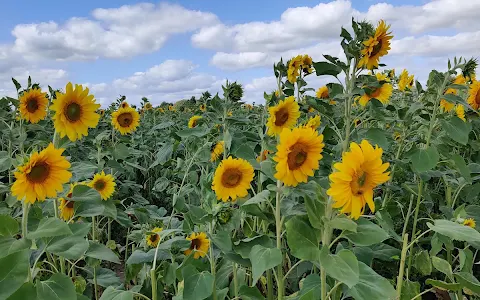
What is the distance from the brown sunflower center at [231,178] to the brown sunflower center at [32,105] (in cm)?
142

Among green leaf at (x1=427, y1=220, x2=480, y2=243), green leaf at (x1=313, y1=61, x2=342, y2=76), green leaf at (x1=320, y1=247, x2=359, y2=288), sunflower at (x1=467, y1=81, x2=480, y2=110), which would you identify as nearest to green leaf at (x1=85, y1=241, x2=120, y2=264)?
green leaf at (x1=320, y1=247, x2=359, y2=288)

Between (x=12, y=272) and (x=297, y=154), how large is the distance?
845 mm

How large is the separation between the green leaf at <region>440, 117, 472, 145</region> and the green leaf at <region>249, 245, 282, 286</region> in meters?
1.27

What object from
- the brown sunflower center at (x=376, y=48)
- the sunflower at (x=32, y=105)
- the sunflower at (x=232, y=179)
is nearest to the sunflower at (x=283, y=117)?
the sunflower at (x=232, y=179)

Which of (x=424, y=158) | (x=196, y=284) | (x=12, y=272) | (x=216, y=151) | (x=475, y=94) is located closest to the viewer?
(x=12, y=272)

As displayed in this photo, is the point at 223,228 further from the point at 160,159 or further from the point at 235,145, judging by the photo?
the point at 160,159

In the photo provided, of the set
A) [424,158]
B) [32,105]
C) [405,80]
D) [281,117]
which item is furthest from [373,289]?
[405,80]

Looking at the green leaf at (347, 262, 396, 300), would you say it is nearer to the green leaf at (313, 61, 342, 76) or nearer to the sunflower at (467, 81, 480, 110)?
the green leaf at (313, 61, 342, 76)

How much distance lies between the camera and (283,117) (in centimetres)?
201

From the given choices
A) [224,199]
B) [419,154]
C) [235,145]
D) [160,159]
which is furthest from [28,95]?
[419,154]

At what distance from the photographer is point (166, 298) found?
2430 millimetres

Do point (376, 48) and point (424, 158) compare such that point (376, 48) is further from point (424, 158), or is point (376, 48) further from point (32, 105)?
point (32, 105)

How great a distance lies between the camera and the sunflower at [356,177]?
1.15 m

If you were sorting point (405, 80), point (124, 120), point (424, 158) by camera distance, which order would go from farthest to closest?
point (405, 80) < point (124, 120) < point (424, 158)
